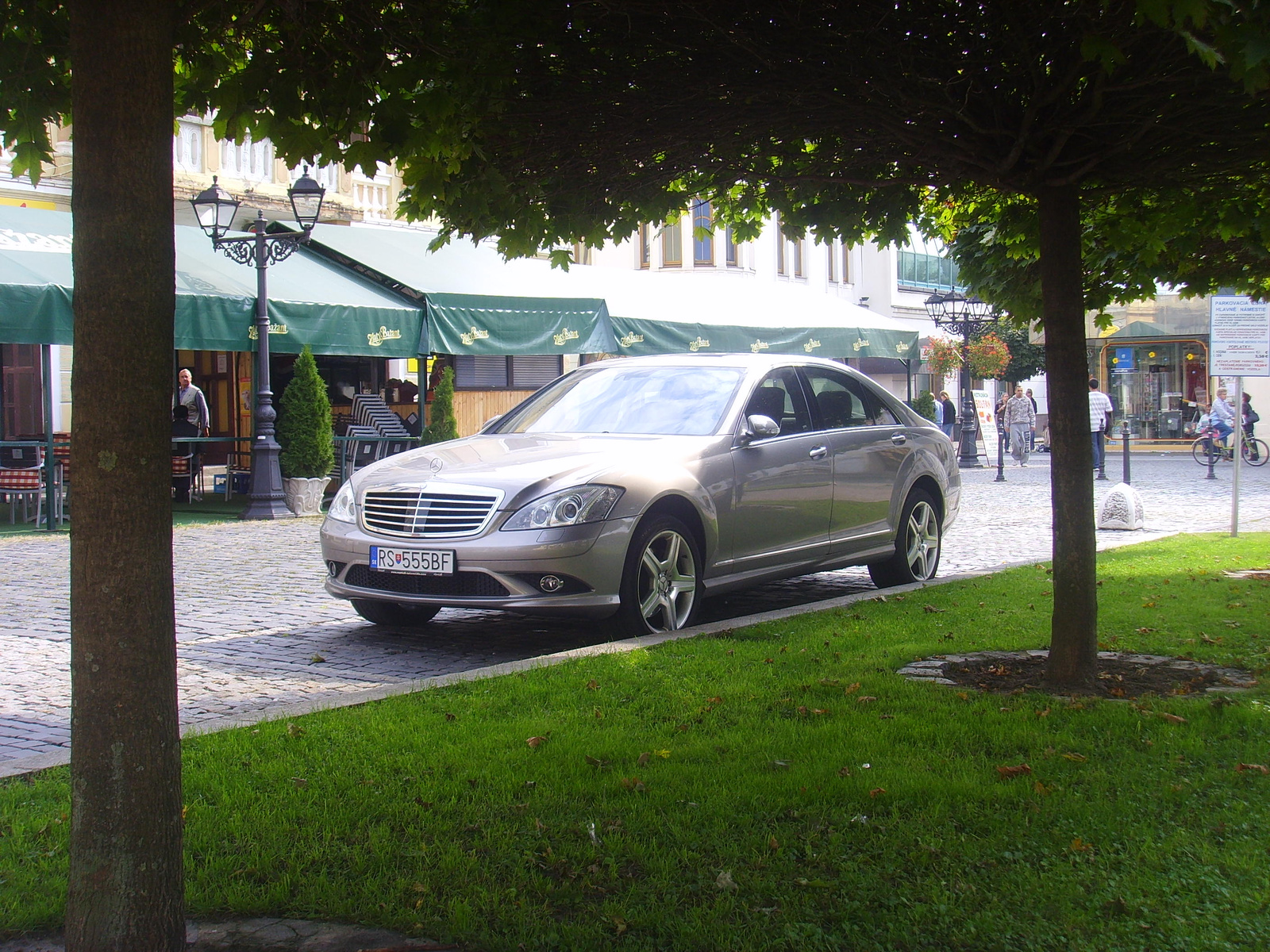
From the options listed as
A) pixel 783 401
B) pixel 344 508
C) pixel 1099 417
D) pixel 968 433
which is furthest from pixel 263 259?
pixel 968 433

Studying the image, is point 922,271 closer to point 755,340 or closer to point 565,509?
point 755,340

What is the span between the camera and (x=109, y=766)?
9.53ft

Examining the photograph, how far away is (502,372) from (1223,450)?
16606mm

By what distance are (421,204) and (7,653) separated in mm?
4206

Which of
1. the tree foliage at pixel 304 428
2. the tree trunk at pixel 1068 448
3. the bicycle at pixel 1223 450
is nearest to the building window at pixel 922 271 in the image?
the bicycle at pixel 1223 450

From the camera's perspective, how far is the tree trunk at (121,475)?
2.83 meters

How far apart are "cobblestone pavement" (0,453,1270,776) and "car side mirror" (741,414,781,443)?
4.25 ft

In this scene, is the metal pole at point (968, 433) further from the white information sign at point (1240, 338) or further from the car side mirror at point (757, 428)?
the car side mirror at point (757, 428)

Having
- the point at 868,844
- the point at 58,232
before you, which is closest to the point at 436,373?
the point at 58,232

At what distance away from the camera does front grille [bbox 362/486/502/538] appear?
7.57 m

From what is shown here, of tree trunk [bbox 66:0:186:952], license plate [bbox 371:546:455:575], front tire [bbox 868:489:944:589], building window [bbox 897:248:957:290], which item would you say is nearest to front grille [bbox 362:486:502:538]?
license plate [bbox 371:546:455:575]

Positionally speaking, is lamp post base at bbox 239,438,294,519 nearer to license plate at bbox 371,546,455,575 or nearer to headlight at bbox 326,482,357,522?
headlight at bbox 326,482,357,522

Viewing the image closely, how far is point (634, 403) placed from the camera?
913 centimetres

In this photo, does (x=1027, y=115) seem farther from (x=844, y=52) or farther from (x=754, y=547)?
(x=754, y=547)
